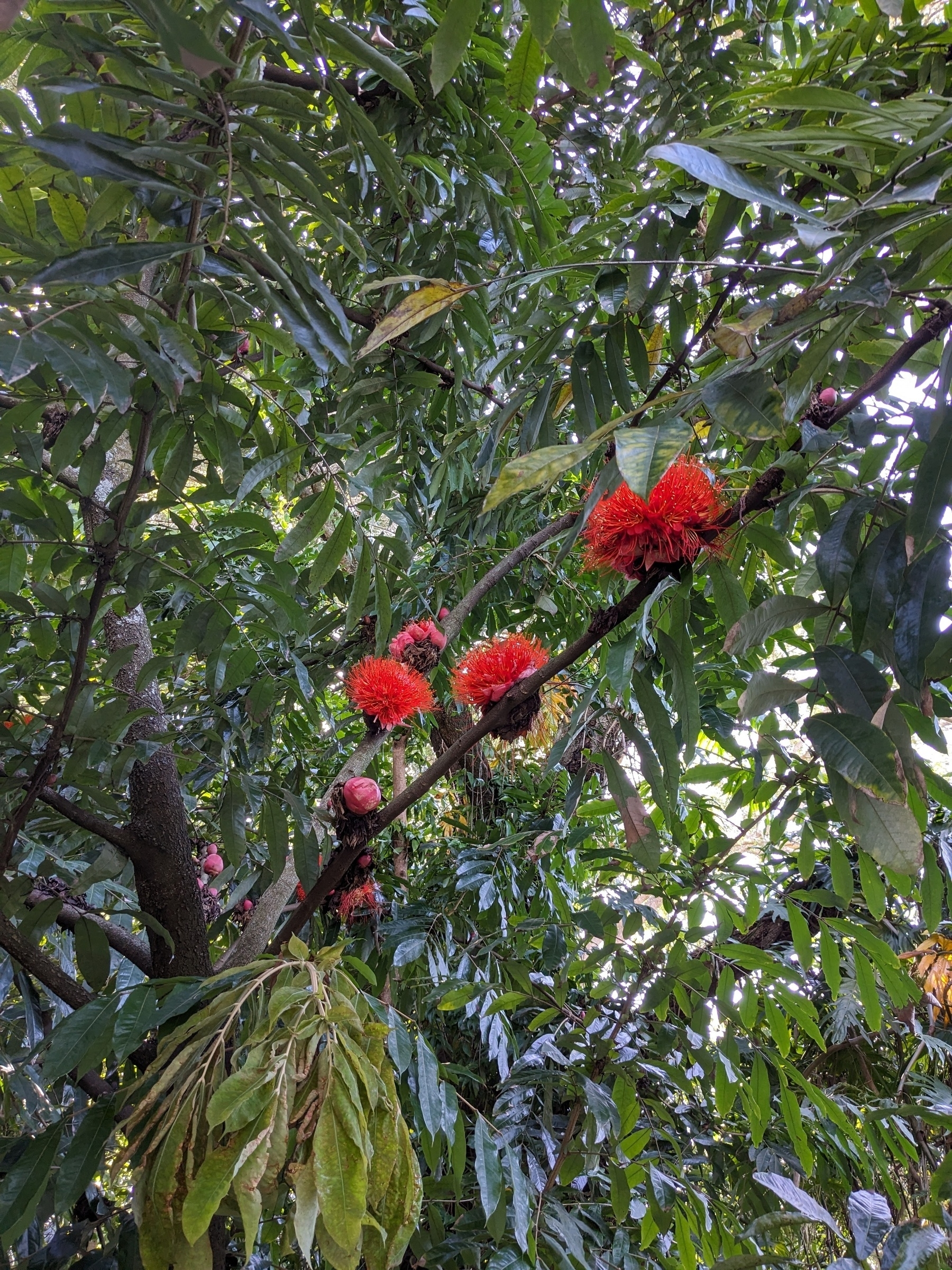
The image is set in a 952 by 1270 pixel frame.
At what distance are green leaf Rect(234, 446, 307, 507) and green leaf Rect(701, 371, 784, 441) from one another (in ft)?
1.86

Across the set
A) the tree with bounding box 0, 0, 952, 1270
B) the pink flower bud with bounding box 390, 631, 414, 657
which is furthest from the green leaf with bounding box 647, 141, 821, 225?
the pink flower bud with bounding box 390, 631, 414, 657

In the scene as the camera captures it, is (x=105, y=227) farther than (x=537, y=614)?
No

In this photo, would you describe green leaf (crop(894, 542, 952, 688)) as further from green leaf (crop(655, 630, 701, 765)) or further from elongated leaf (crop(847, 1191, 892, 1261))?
elongated leaf (crop(847, 1191, 892, 1261))

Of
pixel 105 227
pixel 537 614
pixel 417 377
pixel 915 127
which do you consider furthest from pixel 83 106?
pixel 537 614

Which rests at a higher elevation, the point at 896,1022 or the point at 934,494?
the point at 934,494

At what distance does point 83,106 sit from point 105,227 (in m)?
0.11

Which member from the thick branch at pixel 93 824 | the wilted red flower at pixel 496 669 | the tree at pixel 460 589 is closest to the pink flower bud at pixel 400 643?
the tree at pixel 460 589

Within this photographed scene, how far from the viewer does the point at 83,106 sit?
845 mm

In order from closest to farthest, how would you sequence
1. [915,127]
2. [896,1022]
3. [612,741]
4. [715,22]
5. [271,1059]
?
[915,127] → [271,1059] → [715,22] → [896,1022] → [612,741]

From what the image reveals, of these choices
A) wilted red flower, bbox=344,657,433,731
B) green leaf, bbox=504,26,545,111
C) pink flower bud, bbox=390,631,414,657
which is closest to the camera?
green leaf, bbox=504,26,545,111

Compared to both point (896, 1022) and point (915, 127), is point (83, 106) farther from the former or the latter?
point (896, 1022)

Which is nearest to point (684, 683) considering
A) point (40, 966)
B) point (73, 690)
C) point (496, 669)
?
point (496, 669)

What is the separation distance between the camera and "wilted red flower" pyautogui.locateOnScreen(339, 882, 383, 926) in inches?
55.8

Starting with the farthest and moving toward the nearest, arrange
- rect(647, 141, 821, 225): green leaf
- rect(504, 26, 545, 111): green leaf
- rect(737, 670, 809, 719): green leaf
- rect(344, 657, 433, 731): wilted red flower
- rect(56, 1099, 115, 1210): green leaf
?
1. rect(344, 657, 433, 731): wilted red flower
2. rect(504, 26, 545, 111): green leaf
3. rect(56, 1099, 115, 1210): green leaf
4. rect(737, 670, 809, 719): green leaf
5. rect(647, 141, 821, 225): green leaf
